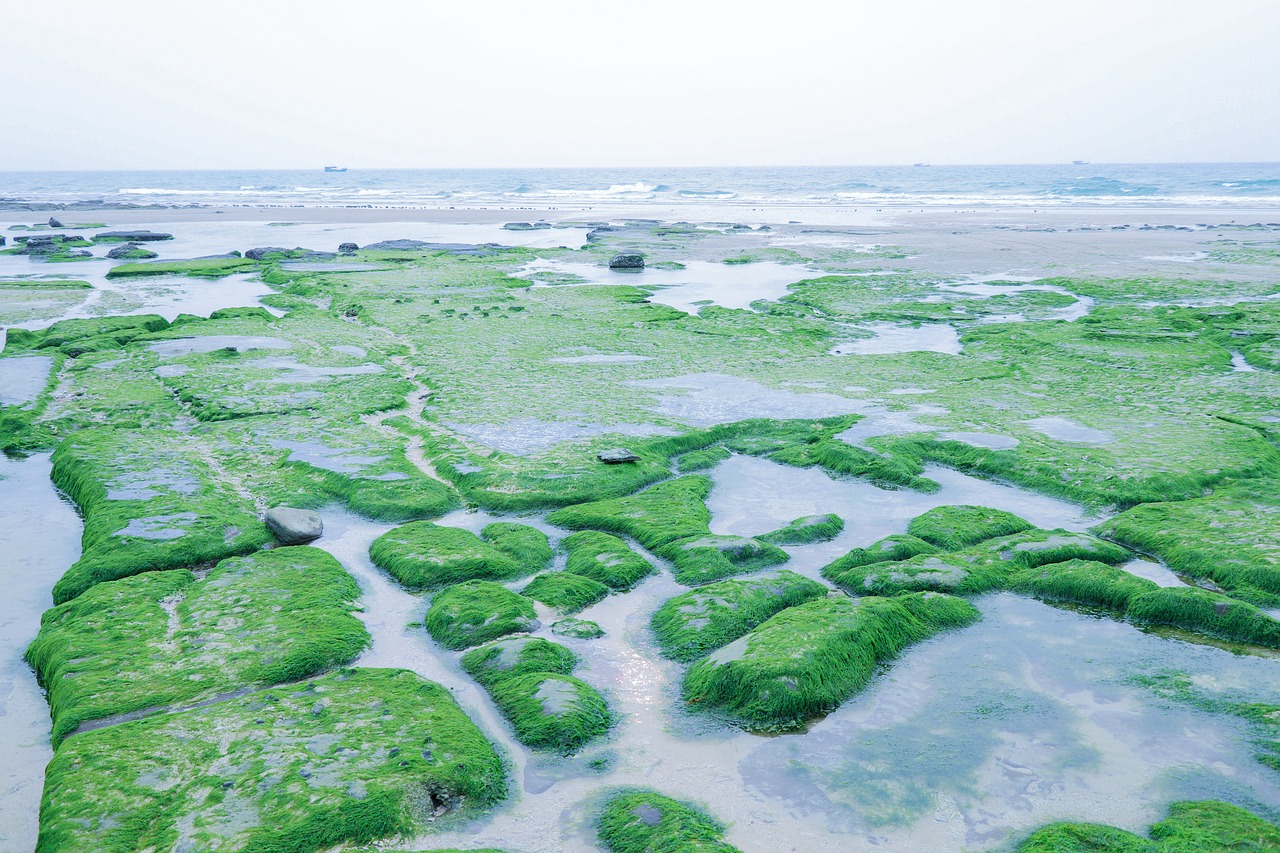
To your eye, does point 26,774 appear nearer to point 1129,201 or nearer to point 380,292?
point 380,292

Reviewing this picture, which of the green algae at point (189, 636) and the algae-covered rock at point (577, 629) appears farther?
the algae-covered rock at point (577, 629)

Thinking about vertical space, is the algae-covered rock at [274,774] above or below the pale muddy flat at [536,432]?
above

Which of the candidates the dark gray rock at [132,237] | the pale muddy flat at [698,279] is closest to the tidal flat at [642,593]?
the pale muddy flat at [698,279]

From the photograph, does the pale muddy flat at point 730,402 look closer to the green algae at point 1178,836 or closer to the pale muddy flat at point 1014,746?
the pale muddy flat at point 1014,746

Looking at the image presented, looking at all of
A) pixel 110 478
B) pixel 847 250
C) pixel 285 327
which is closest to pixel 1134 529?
pixel 110 478

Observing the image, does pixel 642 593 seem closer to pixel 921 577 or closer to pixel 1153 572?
pixel 921 577

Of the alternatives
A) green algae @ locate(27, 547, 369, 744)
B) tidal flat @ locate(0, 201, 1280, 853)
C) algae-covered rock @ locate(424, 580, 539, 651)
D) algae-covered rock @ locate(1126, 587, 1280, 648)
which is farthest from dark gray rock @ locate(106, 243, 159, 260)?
algae-covered rock @ locate(1126, 587, 1280, 648)
